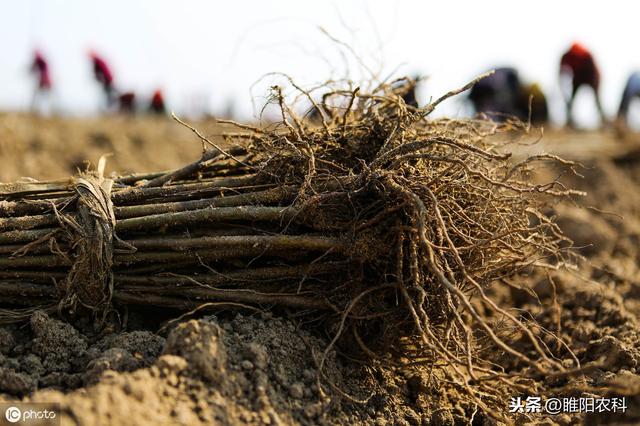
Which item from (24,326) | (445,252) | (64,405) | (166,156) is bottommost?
(64,405)

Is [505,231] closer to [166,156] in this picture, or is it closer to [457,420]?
[457,420]

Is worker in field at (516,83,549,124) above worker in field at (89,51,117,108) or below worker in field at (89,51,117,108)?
below

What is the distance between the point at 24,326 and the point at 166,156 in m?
6.53

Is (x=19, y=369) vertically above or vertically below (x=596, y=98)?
below

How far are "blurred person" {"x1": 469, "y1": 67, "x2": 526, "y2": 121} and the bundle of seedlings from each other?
462 centimetres

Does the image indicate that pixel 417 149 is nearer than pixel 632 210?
Yes

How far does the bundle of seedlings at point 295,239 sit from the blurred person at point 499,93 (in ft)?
15.2

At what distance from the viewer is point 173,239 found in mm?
2453

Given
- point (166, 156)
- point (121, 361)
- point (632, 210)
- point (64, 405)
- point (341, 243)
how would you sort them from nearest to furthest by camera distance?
point (64, 405)
point (121, 361)
point (341, 243)
point (632, 210)
point (166, 156)

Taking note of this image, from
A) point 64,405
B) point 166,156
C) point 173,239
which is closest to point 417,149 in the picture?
point 173,239

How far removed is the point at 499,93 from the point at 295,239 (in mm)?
5904

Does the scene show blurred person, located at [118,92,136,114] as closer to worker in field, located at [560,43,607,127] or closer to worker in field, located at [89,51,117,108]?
worker in field, located at [89,51,117,108]

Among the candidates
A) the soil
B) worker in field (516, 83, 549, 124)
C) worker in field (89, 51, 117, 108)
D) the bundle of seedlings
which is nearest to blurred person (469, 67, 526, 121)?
worker in field (516, 83, 549, 124)

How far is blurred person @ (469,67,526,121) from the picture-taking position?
716 centimetres
